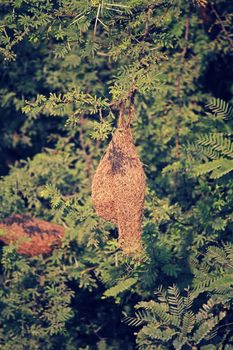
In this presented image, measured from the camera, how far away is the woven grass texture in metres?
6.15

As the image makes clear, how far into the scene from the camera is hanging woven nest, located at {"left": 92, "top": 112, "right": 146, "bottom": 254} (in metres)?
6.15

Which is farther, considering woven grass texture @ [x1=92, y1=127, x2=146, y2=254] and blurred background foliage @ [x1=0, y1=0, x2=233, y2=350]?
blurred background foliage @ [x1=0, y1=0, x2=233, y2=350]

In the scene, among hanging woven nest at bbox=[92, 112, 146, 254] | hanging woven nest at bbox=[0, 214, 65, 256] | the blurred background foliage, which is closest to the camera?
hanging woven nest at bbox=[92, 112, 146, 254]

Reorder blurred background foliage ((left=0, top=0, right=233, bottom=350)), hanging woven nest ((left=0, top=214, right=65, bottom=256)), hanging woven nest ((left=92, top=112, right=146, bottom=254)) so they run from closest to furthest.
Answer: hanging woven nest ((left=92, top=112, right=146, bottom=254))
blurred background foliage ((left=0, top=0, right=233, bottom=350))
hanging woven nest ((left=0, top=214, right=65, bottom=256))

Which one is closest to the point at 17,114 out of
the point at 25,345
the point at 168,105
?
the point at 168,105

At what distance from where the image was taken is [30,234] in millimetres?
8039

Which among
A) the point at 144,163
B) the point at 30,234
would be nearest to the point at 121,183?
the point at 30,234

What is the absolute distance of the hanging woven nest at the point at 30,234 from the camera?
795 cm

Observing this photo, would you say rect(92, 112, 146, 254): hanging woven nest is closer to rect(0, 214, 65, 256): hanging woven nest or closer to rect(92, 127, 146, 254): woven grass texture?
rect(92, 127, 146, 254): woven grass texture

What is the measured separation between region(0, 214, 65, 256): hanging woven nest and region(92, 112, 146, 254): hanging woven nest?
1881 mm

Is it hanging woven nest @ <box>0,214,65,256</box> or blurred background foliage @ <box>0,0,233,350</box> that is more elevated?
blurred background foliage @ <box>0,0,233,350</box>

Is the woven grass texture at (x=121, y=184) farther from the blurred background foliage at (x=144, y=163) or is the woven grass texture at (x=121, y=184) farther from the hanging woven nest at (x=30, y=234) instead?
the hanging woven nest at (x=30, y=234)

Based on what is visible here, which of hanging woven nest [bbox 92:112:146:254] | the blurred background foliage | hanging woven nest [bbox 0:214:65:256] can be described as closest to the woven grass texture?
hanging woven nest [bbox 92:112:146:254]

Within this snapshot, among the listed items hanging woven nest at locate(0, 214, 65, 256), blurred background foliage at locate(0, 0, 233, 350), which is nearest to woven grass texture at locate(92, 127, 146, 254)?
blurred background foliage at locate(0, 0, 233, 350)
